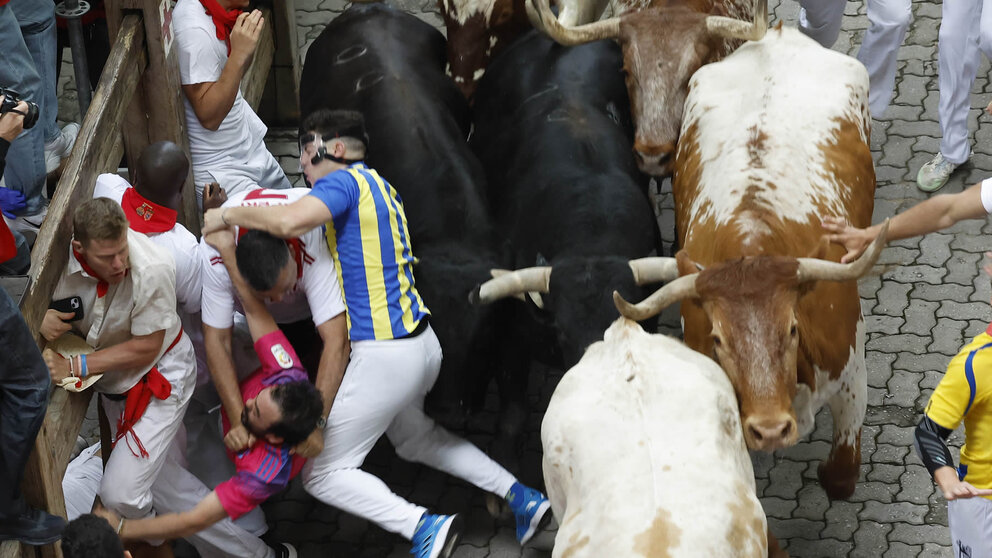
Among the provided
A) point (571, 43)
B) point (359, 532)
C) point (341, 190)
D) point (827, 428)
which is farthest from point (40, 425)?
point (827, 428)

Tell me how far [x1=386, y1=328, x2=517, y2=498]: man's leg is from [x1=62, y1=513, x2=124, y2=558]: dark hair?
4.76 ft

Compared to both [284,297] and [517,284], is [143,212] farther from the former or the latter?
[517,284]

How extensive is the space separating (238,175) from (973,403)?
3813 mm

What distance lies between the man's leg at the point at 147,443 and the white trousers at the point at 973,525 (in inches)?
120

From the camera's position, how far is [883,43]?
24.6 ft

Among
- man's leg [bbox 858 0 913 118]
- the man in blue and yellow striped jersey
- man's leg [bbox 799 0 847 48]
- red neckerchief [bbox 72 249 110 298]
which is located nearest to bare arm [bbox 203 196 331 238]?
the man in blue and yellow striped jersey

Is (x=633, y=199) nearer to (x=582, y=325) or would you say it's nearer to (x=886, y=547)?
(x=582, y=325)

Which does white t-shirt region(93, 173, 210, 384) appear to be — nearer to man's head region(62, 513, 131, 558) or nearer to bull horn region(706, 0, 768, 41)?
man's head region(62, 513, 131, 558)

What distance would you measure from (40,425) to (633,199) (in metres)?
2.83

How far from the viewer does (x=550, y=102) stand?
639 cm

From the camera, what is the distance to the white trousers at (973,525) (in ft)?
14.6

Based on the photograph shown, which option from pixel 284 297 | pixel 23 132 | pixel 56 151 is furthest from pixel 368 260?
pixel 56 151

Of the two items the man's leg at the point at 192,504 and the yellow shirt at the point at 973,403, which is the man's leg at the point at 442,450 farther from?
the yellow shirt at the point at 973,403

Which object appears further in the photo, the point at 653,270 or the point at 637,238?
the point at 637,238
